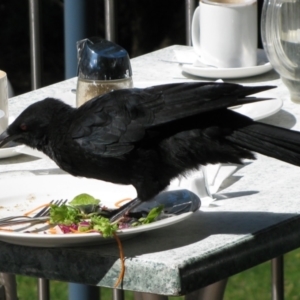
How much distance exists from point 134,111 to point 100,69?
27.9 inches

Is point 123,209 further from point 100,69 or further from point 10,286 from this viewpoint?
point 10,286

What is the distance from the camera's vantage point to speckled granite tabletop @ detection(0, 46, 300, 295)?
6.93 feet

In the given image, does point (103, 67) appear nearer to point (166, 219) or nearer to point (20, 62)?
point (166, 219)

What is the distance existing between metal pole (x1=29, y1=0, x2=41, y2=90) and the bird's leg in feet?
5.65

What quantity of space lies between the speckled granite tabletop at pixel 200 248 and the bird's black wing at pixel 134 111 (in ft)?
0.86

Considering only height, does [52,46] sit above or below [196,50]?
below

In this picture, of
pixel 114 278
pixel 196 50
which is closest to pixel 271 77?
pixel 196 50

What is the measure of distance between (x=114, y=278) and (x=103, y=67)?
124 cm

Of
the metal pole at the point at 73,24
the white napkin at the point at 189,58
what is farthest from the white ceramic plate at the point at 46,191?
the white napkin at the point at 189,58

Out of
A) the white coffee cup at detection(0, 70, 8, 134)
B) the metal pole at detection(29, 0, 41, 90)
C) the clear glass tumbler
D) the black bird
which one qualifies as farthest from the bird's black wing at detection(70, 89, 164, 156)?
the metal pole at detection(29, 0, 41, 90)

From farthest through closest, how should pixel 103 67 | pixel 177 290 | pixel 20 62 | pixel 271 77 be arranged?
pixel 20 62, pixel 271 77, pixel 103 67, pixel 177 290

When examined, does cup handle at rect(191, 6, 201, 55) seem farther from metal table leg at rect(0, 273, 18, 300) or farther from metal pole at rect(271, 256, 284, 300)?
metal table leg at rect(0, 273, 18, 300)

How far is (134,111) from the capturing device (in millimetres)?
2564

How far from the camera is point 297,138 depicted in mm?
2469
